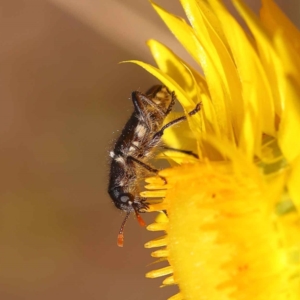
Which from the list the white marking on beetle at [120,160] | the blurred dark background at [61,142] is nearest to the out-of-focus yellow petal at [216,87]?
the white marking on beetle at [120,160]

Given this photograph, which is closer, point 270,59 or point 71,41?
point 270,59

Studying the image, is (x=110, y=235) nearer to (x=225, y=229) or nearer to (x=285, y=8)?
(x=285, y=8)

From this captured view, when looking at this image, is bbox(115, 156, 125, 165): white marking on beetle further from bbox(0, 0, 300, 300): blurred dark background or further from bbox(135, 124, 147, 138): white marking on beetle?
bbox(0, 0, 300, 300): blurred dark background

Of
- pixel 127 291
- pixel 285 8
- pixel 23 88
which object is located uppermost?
pixel 23 88

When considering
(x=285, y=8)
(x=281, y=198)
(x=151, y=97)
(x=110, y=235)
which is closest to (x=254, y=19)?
(x=281, y=198)

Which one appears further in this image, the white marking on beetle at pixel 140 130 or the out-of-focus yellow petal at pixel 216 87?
the white marking on beetle at pixel 140 130

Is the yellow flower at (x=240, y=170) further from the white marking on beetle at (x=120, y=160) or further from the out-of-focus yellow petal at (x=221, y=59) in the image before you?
the white marking on beetle at (x=120, y=160)

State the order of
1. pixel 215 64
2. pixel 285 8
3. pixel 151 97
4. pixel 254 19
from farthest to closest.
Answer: pixel 285 8
pixel 151 97
pixel 215 64
pixel 254 19
